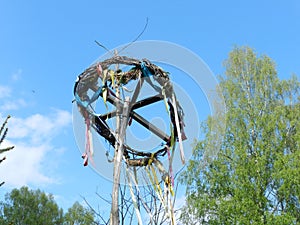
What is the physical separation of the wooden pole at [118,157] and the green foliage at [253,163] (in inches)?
207

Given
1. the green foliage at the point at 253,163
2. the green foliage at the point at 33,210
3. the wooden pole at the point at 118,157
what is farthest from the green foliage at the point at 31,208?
the wooden pole at the point at 118,157

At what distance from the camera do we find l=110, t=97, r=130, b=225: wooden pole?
198 centimetres

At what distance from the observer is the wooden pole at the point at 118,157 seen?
1.98 metres

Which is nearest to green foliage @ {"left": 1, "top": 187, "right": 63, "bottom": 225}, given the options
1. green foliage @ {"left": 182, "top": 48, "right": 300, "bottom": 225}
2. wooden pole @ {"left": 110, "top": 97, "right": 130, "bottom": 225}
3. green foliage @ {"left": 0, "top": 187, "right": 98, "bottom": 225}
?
green foliage @ {"left": 0, "top": 187, "right": 98, "bottom": 225}

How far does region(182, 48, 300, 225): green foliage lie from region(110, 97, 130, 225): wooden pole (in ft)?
17.2

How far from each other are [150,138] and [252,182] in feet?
21.1

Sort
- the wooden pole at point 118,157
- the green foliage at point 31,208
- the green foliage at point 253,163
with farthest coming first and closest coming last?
the green foliage at point 31,208 → the green foliage at point 253,163 → the wooden pole at point 118,157

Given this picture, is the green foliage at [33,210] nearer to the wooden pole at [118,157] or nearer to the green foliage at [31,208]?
the green foliage at [31,208]

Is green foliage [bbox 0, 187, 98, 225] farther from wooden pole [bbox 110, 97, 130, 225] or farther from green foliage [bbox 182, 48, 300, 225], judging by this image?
wooden pole [bbox 110, 97, 130, 225]

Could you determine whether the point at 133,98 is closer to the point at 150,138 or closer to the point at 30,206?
the point at 150,138

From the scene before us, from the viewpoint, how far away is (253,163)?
847 centimetres

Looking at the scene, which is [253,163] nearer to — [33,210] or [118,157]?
[118,157]

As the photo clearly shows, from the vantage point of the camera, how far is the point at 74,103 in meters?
2.42

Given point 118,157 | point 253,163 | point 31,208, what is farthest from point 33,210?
point 118,157
